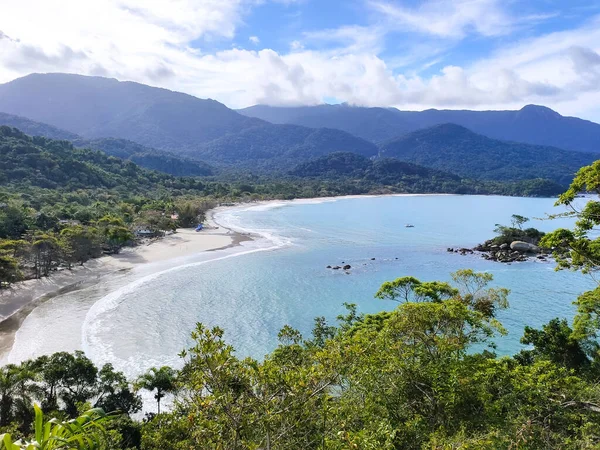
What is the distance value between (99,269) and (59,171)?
235 ft

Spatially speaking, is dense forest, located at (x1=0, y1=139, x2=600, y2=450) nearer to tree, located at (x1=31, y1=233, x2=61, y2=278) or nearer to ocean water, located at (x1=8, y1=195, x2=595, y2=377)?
ocean water, located at (x1=8, y1=195, x2=595, y2=377)

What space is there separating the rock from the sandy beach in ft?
119

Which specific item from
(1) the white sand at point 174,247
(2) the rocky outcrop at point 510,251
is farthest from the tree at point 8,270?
(2) the rocky outcrop at point 510,251

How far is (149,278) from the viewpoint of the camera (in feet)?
115

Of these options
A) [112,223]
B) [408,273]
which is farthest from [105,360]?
[112,223]

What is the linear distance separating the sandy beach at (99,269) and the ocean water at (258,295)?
1147 millimetres

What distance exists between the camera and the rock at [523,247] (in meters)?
48.9

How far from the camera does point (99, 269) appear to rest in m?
37.4

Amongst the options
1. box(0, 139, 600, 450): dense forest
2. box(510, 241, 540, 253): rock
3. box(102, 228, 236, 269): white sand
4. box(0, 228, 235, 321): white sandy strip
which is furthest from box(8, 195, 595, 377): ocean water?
box(0, 139, 600, 450): dense forest

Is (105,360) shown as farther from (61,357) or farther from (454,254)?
(454,254)

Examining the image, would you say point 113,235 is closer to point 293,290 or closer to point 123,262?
point 123,262

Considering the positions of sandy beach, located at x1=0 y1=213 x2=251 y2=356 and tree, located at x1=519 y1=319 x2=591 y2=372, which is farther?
sandy beach, located at x1=0 y1=213 x2=251 y2=356

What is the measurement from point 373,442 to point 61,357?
13569mm

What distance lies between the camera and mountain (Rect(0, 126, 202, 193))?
8694 centimetres
